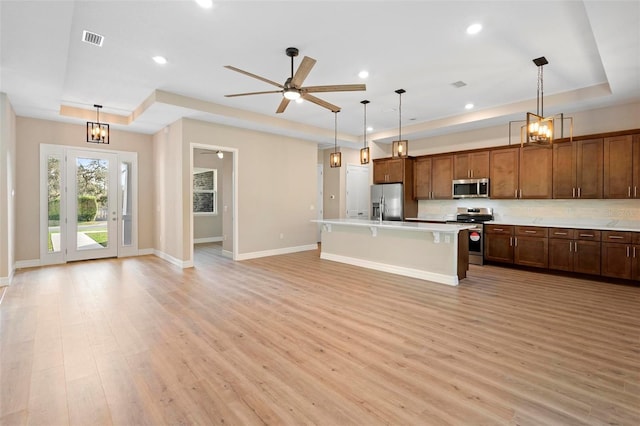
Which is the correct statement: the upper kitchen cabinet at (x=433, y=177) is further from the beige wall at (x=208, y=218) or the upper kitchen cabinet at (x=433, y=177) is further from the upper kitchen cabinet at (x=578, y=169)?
the beige wall at (x=208, y=218)

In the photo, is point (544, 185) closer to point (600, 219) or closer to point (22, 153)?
point (600, 219)

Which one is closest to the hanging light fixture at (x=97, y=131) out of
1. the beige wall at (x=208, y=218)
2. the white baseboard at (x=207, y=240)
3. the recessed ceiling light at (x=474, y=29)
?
the beige wall at (x=208, y=218)

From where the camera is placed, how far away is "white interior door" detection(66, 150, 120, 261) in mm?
6609

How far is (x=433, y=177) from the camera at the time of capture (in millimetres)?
7621

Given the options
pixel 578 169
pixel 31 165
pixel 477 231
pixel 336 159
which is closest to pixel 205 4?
pixel 336 159

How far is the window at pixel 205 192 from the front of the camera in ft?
32.5

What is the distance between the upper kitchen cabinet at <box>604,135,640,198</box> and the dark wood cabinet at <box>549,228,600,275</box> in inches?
32.4

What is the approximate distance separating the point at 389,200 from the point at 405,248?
283cm

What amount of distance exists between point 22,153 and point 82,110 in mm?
1361

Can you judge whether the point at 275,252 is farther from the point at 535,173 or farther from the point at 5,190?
the point at 535,173

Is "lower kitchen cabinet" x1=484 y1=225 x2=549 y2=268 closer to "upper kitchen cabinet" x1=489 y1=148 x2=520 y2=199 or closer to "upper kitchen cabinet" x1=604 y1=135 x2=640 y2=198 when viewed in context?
"upper kitchen cabinet" x1=489 y1=148 x2=520 y2=199

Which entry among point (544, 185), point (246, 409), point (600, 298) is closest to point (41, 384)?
point (246, 409)

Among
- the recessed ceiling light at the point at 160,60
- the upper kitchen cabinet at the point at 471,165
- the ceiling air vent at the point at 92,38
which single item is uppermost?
the recessed ceiling light at the point at 160,60

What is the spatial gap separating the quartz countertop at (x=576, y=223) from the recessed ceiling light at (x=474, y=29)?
3911mm
